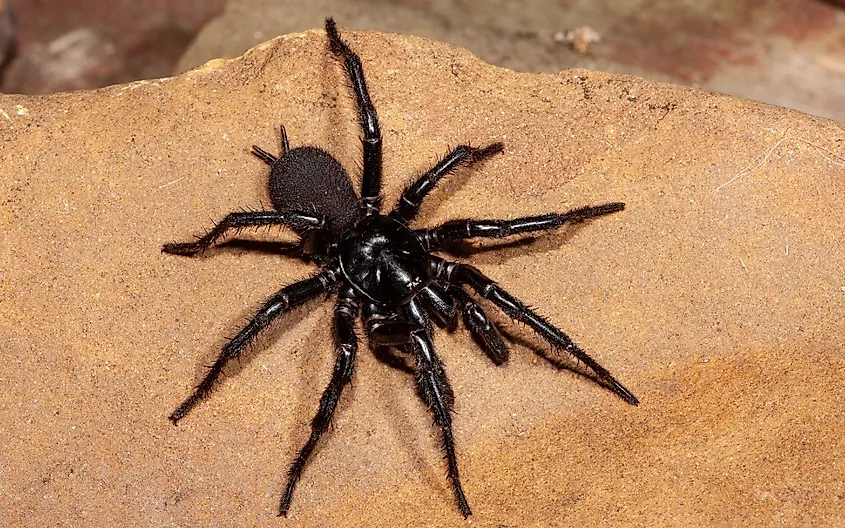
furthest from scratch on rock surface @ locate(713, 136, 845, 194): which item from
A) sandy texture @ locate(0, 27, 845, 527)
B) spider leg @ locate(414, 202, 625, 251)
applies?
spider leg @ locate(414, 202, 625, 251)

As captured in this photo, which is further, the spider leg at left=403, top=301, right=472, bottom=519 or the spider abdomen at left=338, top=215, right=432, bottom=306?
the spider abdomen at left=338, top=215, right=432, bottom=306

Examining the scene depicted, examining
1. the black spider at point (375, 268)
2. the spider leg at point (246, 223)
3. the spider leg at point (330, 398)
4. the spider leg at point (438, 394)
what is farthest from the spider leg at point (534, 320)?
the spider leg at point (246, 223)

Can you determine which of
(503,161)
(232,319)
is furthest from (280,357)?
(503,161)

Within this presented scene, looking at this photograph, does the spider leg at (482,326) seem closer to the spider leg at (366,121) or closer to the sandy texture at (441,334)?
the sandy texture at (441,334)

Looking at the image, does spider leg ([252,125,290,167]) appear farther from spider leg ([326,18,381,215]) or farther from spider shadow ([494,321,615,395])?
spider shadow ([494,321,615,395])

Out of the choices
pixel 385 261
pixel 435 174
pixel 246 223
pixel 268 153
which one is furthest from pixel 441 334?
pixel 268 153
